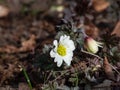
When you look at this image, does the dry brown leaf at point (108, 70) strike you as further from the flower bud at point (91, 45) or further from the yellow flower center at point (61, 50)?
the yellow flower center at point (61, 50)

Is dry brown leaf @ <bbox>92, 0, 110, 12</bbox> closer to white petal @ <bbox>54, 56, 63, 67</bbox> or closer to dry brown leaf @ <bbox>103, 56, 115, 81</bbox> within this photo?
dry brown leaf @ <bbox>103, 56, 115, 81</bbox>

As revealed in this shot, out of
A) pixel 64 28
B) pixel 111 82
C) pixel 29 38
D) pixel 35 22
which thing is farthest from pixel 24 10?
pixel 111 82

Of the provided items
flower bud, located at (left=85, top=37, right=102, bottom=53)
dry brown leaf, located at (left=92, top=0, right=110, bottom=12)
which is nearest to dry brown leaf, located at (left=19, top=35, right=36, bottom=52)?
dry brown leaf, located at (left=92, top=0, right=110, bottom=12)

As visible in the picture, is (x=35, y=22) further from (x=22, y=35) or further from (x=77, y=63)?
(x=77, y=63)

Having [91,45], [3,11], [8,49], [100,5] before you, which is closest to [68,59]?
[91,45]

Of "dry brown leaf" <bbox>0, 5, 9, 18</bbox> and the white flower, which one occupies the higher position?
"dry brown leaf" <bbox>0, 5, 9, 18</bbox>

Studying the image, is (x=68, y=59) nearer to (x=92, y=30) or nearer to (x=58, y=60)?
(x=58, y=60)

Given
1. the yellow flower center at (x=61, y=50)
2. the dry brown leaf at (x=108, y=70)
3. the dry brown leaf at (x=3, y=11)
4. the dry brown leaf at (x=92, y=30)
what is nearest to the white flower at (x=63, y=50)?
the yellow flower center at (x=61, y=50)

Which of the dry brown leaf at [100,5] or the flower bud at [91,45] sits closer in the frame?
the flower bud at [91,45]

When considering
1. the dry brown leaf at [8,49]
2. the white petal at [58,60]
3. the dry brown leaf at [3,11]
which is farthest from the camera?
the dry brown leaf at [3,11]
